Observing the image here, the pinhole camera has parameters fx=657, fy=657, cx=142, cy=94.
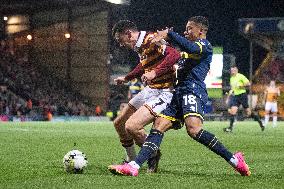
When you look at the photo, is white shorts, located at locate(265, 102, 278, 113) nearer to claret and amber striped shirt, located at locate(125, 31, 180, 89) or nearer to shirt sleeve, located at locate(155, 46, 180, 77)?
claret and amber striped shirt, located at locate(125, 31, 180, 89)

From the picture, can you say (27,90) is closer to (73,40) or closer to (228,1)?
(73,40)

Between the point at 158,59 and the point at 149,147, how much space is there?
1.40 meters

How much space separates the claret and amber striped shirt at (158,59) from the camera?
28.4 ft

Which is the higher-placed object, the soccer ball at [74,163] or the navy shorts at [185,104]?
the navy shorts at [185,104]

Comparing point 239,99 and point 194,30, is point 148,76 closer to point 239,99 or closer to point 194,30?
point 194,30

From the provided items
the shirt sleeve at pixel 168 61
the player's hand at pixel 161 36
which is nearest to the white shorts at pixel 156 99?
the shirt sleeve at pixel 168 61

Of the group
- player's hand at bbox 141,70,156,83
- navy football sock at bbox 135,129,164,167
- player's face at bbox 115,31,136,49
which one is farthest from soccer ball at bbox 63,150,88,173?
player's face at bbox 115,31,136,49

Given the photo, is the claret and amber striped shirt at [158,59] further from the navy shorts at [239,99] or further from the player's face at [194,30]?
the navy shorts at [239,99]

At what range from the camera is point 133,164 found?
7938 mm

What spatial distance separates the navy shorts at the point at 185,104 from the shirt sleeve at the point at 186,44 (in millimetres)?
580

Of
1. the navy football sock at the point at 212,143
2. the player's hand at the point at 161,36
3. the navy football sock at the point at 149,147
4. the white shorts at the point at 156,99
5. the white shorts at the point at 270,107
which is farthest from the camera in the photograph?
the white shorts at the point at 270,107

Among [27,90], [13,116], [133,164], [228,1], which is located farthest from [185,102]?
[228,1]

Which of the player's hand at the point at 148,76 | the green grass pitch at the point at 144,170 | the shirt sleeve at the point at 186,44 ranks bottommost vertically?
the green grass pitch at the point at 144,170

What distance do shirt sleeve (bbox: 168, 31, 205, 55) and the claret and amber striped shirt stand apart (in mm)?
698
